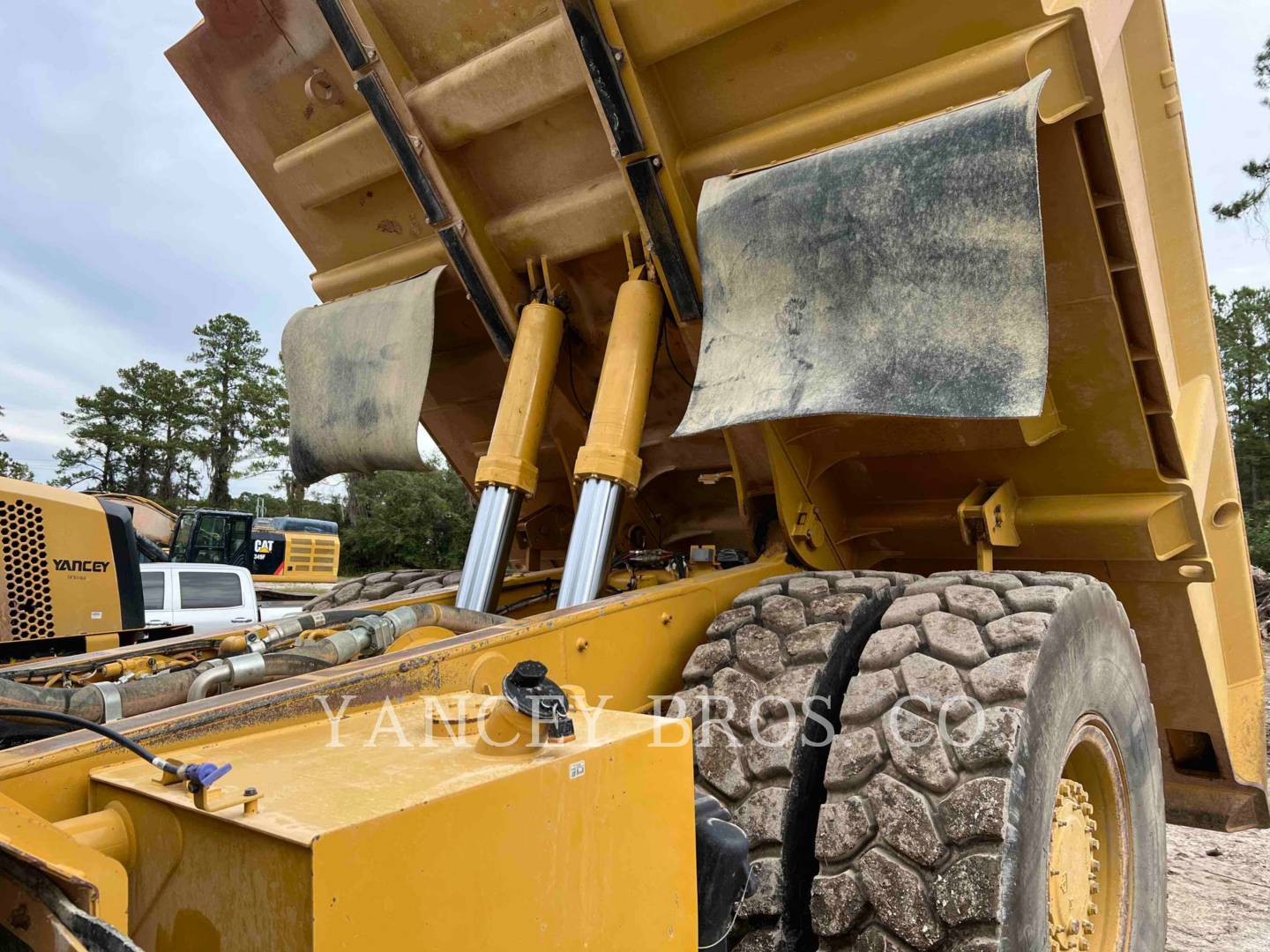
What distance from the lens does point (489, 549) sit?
302 cm

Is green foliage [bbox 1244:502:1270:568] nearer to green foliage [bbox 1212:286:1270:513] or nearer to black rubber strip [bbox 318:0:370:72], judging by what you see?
green foliage [bbox 1212:286:1270:513]

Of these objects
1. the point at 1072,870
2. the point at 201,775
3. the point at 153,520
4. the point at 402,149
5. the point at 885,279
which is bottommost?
the point at 1072,870

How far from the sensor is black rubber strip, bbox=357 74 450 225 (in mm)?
3199

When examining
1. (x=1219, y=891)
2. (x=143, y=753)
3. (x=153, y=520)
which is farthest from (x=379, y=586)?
(x=153, y=520)

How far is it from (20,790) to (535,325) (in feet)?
7.58

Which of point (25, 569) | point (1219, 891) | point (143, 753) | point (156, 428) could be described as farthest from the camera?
point (156, 428)

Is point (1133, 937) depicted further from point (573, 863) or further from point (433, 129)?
point (433, 129)

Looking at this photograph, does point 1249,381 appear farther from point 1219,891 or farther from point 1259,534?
point 1219,891

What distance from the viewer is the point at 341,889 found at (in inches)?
44.5

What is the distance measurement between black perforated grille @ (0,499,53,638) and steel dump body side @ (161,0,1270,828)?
168cm

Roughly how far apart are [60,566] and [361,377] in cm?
126

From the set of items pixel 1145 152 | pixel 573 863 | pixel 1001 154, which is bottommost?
pixel 573 863

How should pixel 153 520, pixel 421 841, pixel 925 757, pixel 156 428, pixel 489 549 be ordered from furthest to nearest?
pixel 156 428
pixel 153 520
pixel 489 549
pixel 925 757
pixel 421 841

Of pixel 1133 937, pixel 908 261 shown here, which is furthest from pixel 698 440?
pixel 1133 937
